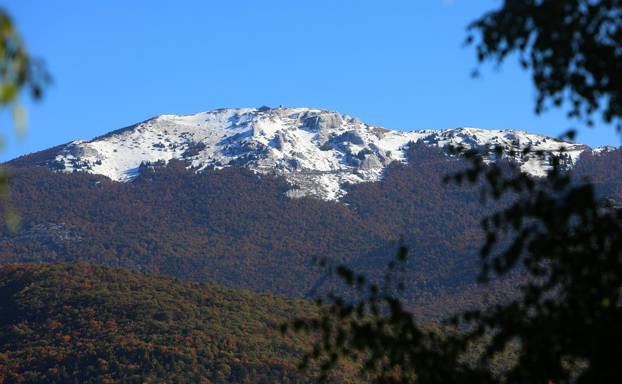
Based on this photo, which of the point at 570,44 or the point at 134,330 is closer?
the point at 570,44

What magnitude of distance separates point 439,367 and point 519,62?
3.56 metres

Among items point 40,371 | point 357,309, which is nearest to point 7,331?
point 40,371

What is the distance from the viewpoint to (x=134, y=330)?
96.6 m

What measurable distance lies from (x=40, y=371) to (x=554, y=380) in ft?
254

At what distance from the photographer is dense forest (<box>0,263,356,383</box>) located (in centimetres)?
8344

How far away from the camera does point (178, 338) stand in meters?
93.0

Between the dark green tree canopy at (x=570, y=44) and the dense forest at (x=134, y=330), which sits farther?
the dense forest at (x=134, y=330)

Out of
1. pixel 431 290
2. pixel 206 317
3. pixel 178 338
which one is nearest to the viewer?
pixel 178 338

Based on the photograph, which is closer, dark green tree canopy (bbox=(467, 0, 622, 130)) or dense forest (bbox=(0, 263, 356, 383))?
dark green tree canopy (bbox=(467, 0, 622, 130))

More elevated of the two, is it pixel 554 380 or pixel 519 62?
pixel 519 62

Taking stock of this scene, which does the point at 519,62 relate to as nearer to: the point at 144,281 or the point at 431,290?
the point at 144,281

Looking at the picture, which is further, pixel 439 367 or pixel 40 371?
pixel 40 371

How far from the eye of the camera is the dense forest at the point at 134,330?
274ft

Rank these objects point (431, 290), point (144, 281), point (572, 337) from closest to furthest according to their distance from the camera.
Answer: point (572, 337)
point (144, 281)
point (431, 290)
